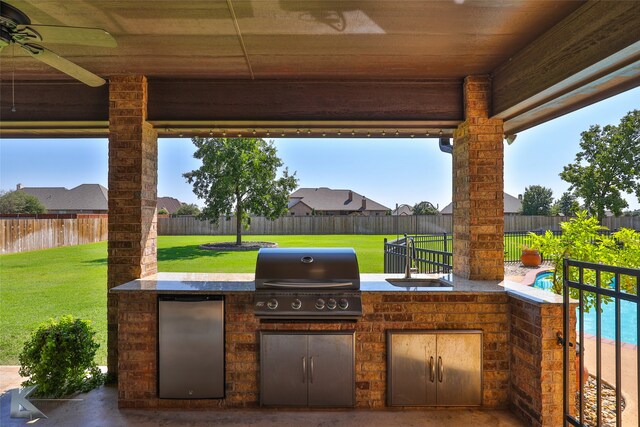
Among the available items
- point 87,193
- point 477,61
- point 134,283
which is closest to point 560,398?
point 477,61

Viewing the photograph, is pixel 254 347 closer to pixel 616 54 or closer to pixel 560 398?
pixel 560 398

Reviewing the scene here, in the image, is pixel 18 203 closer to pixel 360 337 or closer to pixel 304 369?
pixel 304 369

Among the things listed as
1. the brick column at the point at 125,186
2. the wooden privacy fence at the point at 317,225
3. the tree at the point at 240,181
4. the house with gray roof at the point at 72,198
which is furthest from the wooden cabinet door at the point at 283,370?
the house with gray roof at the point at 72,198

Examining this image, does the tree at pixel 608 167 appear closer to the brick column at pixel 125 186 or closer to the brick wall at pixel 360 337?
the brick wall at pixel 360 337

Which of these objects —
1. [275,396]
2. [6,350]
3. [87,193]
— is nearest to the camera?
[275,396]

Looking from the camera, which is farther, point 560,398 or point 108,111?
point 108,111

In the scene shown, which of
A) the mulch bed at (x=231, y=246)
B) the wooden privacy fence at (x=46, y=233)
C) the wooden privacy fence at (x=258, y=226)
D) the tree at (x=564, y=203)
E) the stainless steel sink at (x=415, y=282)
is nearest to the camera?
the stainless steel sink at (x=415, y=282)

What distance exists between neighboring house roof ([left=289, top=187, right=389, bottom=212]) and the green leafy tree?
23.8 m

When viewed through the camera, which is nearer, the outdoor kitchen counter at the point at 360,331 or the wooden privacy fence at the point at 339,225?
the outdoor kitchen counter at the point at 360,331

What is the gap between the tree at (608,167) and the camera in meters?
12.3

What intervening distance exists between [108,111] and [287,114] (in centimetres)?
165

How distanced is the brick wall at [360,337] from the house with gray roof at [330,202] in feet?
77.5

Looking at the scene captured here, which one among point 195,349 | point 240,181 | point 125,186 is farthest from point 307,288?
point 240,181

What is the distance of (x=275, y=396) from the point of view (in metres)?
2.86
